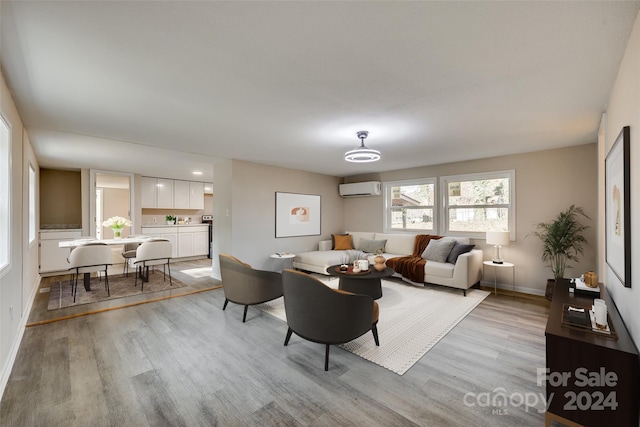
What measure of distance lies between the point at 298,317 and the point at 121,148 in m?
4.08

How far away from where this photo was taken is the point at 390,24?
1562 mm

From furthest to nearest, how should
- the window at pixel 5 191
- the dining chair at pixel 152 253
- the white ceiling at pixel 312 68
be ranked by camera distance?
the dining chair at pixel 152 253 → the window at pixel 5 191 → the white ceiling at pixel 312 68

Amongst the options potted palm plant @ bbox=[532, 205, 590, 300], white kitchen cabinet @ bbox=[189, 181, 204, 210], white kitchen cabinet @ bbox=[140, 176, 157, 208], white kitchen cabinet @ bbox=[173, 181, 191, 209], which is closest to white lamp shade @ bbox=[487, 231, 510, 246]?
potted palm plant @ bbox=[532, 205, 590, 300]

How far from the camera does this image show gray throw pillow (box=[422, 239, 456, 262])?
4770 mm

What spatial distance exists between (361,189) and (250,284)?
4142 millimetres

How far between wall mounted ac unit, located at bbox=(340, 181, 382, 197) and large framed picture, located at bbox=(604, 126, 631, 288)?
4421mm

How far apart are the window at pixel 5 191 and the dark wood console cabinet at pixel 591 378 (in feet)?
13.2

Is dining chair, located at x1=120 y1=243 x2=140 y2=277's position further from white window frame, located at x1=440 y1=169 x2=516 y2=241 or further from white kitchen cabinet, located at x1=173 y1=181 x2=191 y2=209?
white window frame, located at x1=440 y1=169 x2=516 y2=241

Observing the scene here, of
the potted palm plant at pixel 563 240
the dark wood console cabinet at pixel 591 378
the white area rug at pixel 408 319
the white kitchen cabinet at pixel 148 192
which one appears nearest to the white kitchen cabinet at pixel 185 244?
the white kitchen cabinet at pixel 148 192

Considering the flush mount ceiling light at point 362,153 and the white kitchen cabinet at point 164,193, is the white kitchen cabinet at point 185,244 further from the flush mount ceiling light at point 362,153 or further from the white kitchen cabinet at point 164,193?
the flush mount ceiling light at point 362,153

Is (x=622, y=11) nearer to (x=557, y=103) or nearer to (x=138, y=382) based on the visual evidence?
(x=557, y=103)

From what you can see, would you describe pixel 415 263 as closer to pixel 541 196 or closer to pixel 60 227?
pixel 541 196

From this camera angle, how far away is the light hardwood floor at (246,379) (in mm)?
1760

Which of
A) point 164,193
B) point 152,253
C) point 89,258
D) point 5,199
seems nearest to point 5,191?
point 5,199
